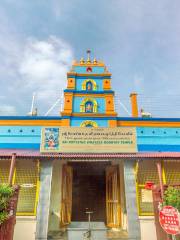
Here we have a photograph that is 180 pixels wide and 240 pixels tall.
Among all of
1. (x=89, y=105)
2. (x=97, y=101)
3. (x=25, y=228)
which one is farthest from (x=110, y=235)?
(x=97, y=101)

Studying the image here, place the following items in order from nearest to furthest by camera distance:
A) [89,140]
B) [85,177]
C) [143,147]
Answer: [89,140]
[143,147]
[85,177]

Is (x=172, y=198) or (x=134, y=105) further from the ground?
(x=134, y=105)

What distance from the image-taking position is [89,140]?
26.6 feet

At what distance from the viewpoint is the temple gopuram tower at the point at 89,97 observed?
12859mm

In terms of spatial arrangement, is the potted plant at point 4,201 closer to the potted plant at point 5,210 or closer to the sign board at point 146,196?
the potted plant at point 5,210

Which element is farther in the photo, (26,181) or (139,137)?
(139,137)

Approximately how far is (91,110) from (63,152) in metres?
5.99

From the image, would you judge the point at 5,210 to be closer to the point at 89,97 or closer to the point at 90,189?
A: the point at 90,189

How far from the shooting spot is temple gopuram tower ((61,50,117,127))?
42.2 feet

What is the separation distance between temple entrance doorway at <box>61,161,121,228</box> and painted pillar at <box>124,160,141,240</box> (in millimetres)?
1390

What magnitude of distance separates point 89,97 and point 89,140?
6.07 meters

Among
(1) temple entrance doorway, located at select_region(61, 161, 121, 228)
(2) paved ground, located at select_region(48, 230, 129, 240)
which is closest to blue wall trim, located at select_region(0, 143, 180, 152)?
(1) temple entrance doorway, located at select_region(61, 161, 121, 228)

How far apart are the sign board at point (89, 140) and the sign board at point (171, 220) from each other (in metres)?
3.45

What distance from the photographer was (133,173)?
23.9 ft
